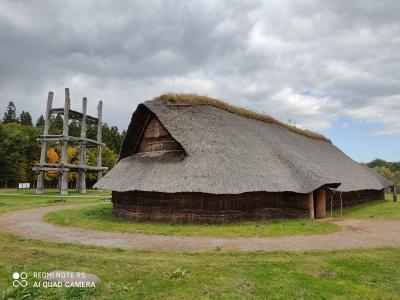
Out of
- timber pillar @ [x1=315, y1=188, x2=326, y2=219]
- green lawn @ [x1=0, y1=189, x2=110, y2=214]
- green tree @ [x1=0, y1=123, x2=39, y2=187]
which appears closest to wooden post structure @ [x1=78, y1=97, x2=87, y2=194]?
green lawn @ [x1=0, y1=189, x2=110, y2=214]

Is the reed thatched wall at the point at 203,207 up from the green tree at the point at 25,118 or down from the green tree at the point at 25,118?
down

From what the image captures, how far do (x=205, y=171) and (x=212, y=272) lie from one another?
9.11m

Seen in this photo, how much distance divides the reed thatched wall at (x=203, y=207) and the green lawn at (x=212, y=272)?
641cm

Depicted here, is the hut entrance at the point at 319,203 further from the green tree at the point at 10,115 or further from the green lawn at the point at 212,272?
the green tree at the point at 10,115

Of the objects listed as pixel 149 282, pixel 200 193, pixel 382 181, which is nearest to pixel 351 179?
pixel 382 181

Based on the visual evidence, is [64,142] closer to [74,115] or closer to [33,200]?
[74,115]

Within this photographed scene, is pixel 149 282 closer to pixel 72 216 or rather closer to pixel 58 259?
pixel 58 259

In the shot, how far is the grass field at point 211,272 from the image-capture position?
7688mm

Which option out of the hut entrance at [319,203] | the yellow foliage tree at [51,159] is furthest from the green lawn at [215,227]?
the yellow foliage tree at [51,159]

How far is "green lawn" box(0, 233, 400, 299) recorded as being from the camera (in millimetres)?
7691

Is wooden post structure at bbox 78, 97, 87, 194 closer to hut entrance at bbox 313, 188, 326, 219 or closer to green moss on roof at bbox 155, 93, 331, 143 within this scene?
green moss on roof at bbox 155, 93, 331, 143

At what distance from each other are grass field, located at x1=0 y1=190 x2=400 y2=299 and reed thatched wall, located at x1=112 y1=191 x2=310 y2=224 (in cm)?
629

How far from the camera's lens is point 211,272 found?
A: 9203mm

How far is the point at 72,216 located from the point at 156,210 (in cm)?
619
